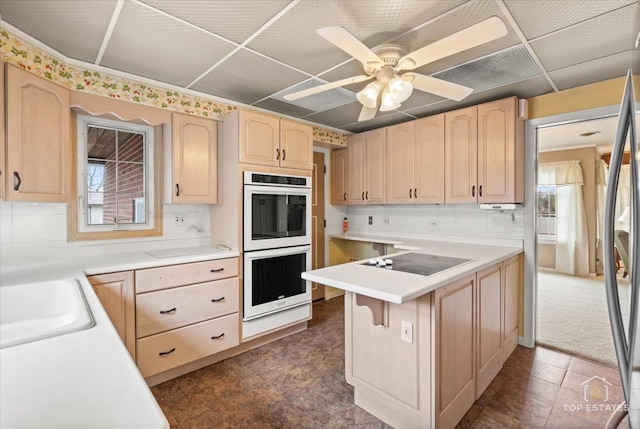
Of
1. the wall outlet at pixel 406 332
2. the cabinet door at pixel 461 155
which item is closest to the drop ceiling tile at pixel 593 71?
the cabinet door at pixel 461 155

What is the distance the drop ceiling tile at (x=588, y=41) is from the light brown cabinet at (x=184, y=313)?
108 inches

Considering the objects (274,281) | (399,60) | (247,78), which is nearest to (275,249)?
(274,281)

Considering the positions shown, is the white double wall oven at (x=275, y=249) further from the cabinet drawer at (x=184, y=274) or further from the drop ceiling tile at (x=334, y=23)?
the drop ceiling tile at (x=334, y=23)

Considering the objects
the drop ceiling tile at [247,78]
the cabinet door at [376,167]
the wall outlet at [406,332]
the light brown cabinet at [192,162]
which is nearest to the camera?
the wall outlet at [406,332]

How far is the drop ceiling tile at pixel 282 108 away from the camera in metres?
3.07

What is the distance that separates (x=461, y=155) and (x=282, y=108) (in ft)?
6.23

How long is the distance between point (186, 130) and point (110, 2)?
1172mm

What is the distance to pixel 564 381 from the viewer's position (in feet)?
7.33

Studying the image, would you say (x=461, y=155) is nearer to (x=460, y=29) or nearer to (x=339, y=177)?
(x=460, y=29)

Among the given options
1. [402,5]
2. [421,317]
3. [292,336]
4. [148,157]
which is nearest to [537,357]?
[421,317]

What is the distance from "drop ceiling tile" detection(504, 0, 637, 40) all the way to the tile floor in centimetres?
233

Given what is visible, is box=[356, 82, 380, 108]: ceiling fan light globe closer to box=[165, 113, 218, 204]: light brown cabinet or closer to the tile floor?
box=[165, 113, 218, 204]: light brown cabinet

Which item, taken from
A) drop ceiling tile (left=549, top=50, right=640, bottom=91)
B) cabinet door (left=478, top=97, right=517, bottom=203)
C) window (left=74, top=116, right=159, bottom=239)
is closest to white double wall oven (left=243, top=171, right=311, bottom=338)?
window (left=74, top=116, right=159, bottom=239)

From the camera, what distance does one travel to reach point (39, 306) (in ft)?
4.92
